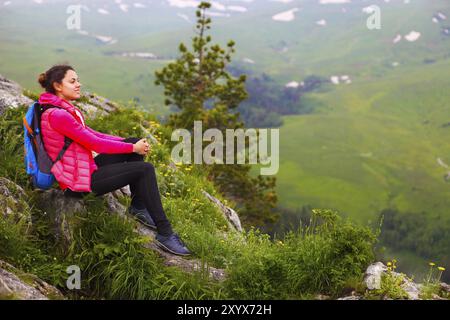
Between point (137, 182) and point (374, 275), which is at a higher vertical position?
point (137, 182)

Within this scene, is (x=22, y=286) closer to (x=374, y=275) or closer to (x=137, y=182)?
(x=137, y=182)

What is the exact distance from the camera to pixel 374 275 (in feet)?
20.2

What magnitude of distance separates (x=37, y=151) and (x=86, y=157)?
71 centimetres

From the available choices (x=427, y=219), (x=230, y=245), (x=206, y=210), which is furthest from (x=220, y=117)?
(x=427, y=219)

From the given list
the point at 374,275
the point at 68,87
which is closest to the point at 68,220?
the point at 68,87

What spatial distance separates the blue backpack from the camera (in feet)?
21.7

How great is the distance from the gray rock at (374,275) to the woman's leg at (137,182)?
10.1ft

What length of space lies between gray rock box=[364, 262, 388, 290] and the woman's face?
202 inches

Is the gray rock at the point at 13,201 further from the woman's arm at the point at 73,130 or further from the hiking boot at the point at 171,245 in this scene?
the hiking boot at the point at 171,245

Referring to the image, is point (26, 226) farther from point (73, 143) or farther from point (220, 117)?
point (220, 117)

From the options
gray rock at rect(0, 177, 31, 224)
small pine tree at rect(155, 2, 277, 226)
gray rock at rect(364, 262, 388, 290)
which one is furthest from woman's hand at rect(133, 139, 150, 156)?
small pine tree at rect(155, 2, 277, 226)

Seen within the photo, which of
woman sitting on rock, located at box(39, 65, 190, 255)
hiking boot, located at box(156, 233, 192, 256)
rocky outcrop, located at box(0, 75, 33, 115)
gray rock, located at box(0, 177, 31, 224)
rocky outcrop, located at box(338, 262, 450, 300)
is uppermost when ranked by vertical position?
rocky outcrop, located at box(0, 75, 33, 115)

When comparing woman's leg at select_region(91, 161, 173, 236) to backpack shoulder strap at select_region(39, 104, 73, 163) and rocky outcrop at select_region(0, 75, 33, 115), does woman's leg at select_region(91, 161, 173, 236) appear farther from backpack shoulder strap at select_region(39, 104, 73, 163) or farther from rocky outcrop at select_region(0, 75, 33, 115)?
rocky outcrop at select_region(0, 75, 33, 115)

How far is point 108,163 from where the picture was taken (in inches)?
301
